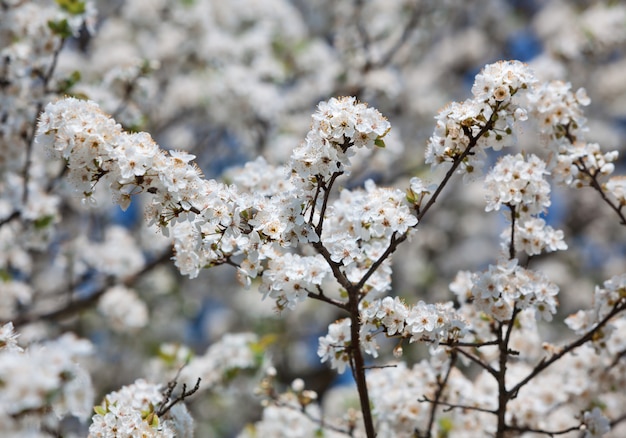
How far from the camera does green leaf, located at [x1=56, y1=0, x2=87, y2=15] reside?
5.10 m

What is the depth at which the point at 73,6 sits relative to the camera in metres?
5.11

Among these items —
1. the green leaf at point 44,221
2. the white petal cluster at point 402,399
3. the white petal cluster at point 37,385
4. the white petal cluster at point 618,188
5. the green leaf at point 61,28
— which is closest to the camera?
the white petal cluster at point 37,385

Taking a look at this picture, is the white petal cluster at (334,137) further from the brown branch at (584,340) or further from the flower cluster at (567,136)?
the brown branch at (584,340)

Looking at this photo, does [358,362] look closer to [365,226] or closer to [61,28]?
[365,226]

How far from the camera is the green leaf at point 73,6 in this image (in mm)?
5098

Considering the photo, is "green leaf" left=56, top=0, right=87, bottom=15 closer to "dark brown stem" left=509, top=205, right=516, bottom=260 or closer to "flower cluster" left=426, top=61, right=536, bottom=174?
"flower cluster" left=426, top=61, right=536, bottom=174

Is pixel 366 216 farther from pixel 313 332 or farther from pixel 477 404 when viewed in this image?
pixel 313 332

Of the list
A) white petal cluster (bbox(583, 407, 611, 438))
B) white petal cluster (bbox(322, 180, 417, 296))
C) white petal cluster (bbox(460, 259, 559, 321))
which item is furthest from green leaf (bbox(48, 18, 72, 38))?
white petal cluster (bbox(583, 407, 611, 438))

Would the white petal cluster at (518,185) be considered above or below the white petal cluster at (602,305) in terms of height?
above

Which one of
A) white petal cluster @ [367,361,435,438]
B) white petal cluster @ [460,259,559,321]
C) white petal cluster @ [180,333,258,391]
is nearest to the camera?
white petal cluster @ [460,259,559,321]

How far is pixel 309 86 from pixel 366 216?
20.7ft

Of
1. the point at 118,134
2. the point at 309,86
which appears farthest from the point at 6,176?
the point at 309,86

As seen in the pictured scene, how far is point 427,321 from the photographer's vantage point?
3.13 metres

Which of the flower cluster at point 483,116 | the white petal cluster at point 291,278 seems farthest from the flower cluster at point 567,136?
the white petal cluster at point 291,278
